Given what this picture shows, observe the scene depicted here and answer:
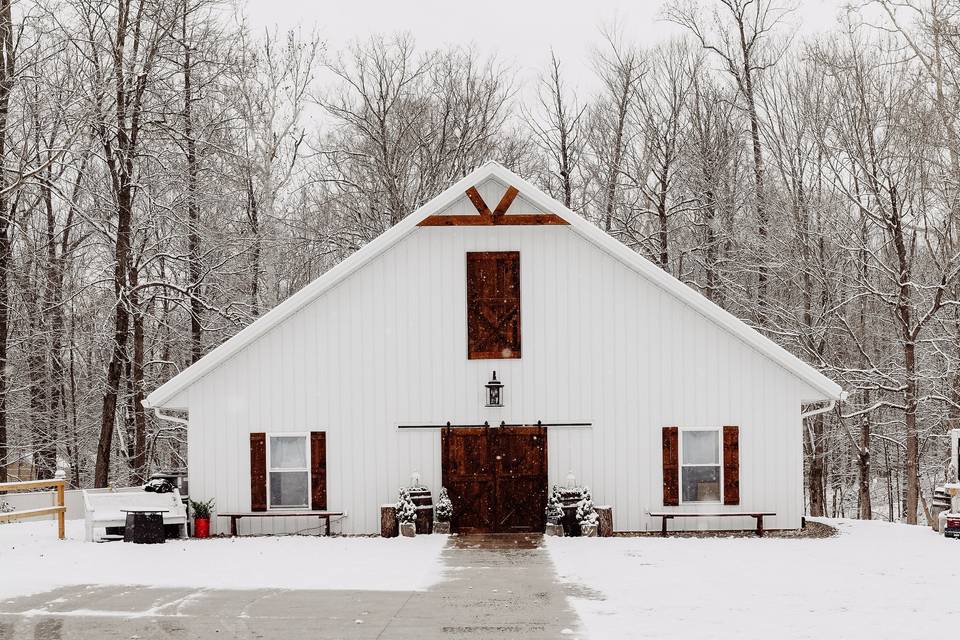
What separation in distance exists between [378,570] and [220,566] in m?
2.28

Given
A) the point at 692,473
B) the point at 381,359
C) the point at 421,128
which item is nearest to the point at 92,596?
the point at 381,359

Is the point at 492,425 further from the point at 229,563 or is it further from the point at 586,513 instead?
the point at 229,563

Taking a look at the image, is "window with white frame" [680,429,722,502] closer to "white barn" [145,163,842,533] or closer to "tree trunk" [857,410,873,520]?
"white barn" [145,163,842,533]

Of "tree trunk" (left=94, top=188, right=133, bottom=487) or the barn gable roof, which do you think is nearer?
the barn gable roof

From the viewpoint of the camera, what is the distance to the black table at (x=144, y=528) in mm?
16688

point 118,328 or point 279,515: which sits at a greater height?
point 118,328

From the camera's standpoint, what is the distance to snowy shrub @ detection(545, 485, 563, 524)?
17297 mm

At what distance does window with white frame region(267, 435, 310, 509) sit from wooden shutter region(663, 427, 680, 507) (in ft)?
20.5

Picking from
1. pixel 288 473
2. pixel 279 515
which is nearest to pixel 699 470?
pixel 288 473

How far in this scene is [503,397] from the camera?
18109 millimetres

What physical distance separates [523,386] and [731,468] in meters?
3.86

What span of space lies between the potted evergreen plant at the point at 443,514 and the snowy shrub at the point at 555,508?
5.53 feet

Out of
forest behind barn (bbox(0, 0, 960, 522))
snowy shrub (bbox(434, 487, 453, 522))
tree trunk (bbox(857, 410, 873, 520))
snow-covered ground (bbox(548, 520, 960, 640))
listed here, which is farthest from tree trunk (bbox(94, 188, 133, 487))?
tree trunk (bbox(857, 410, 873, 520))

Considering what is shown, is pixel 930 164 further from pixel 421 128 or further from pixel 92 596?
pixel 92 596
